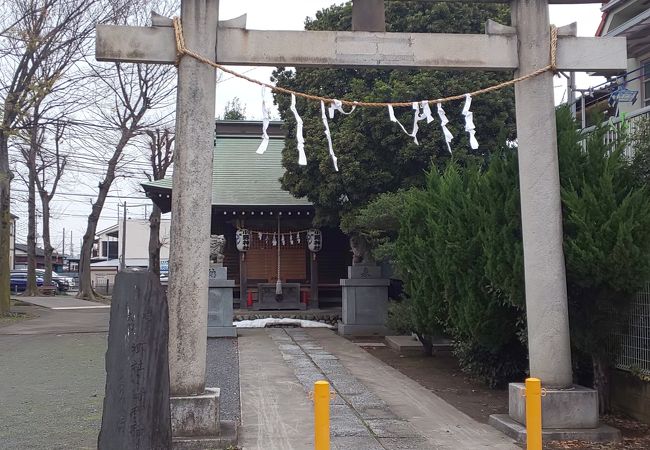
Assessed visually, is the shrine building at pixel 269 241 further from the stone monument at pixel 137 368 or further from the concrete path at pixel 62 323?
the stone monument at pixel 137 368

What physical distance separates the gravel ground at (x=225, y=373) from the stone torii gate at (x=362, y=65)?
1837 mm

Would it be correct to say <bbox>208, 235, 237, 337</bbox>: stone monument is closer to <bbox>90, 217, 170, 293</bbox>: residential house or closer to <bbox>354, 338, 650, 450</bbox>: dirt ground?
<bbox>354, 338, 650, 450</bbox>: dirt ground

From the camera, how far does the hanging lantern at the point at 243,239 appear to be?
21.7 meters

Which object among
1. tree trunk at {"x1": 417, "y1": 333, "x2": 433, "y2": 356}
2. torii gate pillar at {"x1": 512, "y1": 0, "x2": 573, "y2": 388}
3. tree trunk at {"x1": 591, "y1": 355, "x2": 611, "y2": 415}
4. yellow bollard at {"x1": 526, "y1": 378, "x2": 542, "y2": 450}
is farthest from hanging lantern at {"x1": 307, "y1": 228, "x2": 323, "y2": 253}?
yellow bollard at {"x1": 526, "y1": 378, "x2": 542, "y2": 450}

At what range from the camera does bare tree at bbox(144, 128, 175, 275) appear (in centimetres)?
3394

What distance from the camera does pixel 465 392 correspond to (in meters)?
10.3

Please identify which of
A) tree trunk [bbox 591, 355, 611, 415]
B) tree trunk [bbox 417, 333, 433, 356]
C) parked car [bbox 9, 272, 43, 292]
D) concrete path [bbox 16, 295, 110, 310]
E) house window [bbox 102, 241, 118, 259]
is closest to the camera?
tree trunk [bbox 591, 355, 611, 415]

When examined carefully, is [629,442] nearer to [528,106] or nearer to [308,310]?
[528,106]

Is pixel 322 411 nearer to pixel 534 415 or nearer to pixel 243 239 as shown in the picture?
pixel 534 415

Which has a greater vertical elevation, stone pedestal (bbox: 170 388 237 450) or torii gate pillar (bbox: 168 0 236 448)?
torii gate pillar (bbox: 168 0 236 448)

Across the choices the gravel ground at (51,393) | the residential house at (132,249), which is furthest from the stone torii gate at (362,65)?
the residential house at (132,249)

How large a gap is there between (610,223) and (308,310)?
15500 millimetres

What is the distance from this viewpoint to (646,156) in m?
7.68

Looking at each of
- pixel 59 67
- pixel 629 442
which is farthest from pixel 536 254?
pixel 59 67
